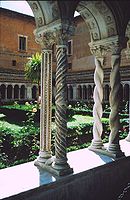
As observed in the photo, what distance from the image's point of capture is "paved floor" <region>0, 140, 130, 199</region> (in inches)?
139

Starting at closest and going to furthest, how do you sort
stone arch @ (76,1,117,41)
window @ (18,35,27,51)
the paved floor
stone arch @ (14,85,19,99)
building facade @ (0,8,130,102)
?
1. the paved floor
2. stone arch @ (76,1,117,41)
3. building facade @ (0,8,130,102)
4. stone arch @ (14,85,19,99)
5. window @ (18,35,27,51)

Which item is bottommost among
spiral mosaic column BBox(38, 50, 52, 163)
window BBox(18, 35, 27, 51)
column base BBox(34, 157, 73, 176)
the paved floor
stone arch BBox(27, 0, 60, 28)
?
the paved floor

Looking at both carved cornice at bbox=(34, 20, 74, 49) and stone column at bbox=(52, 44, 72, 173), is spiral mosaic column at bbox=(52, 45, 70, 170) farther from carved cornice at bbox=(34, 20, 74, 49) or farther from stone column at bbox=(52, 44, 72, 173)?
carved cornice at bbox=(34, 20, 74, 49)

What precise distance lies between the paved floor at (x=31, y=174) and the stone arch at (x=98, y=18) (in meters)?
2.62

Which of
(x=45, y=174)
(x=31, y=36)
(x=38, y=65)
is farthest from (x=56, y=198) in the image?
(x=31, y=36)

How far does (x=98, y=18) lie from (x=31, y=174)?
136 inches

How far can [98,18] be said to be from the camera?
206 inches

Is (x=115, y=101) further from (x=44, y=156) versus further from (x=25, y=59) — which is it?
(x=25, y=59)

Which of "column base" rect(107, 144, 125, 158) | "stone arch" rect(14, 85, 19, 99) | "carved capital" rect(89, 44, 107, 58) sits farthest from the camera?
"stone arch" rect(14, 85, 19, 99)

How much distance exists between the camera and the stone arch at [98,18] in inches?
193

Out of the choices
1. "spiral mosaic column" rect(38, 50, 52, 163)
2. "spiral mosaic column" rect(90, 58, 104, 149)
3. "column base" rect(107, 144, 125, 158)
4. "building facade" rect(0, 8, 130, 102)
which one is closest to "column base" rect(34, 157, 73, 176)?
"spiral mosaic column" rect(38, 50, 52, 163)

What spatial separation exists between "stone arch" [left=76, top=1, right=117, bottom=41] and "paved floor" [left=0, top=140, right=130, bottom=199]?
2617 mm

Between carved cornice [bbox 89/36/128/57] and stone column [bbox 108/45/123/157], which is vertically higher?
carved cornice [bbox 89/36/128/57]

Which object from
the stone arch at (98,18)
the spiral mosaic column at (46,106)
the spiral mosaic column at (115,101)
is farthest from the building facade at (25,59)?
the spiral mosaic column at (46,106)
